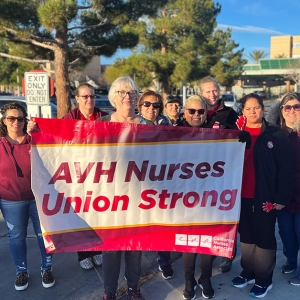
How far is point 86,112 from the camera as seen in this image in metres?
3.70

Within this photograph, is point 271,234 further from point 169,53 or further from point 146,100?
point 169,53

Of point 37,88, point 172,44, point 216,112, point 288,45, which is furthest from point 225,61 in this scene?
point 288,45

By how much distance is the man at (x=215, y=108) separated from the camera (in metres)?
3.72

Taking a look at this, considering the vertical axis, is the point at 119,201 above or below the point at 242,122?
below

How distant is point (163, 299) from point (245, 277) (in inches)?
33.6

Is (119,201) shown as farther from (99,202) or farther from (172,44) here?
(172,44)

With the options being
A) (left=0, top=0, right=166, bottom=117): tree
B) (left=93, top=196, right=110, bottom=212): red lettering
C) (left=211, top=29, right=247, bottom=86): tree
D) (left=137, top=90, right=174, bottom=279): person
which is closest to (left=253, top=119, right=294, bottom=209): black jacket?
(left=137, top=90, right=174, bottom=279): person

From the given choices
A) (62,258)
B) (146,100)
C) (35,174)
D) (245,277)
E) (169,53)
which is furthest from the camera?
(169,53)

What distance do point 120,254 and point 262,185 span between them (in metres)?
1.35

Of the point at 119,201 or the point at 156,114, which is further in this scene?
the point at 156,114

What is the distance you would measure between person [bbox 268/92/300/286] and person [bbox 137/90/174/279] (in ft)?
3.87

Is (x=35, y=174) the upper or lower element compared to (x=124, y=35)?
lower

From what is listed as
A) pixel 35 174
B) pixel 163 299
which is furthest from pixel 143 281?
pixel 35 174

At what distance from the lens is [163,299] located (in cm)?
322
